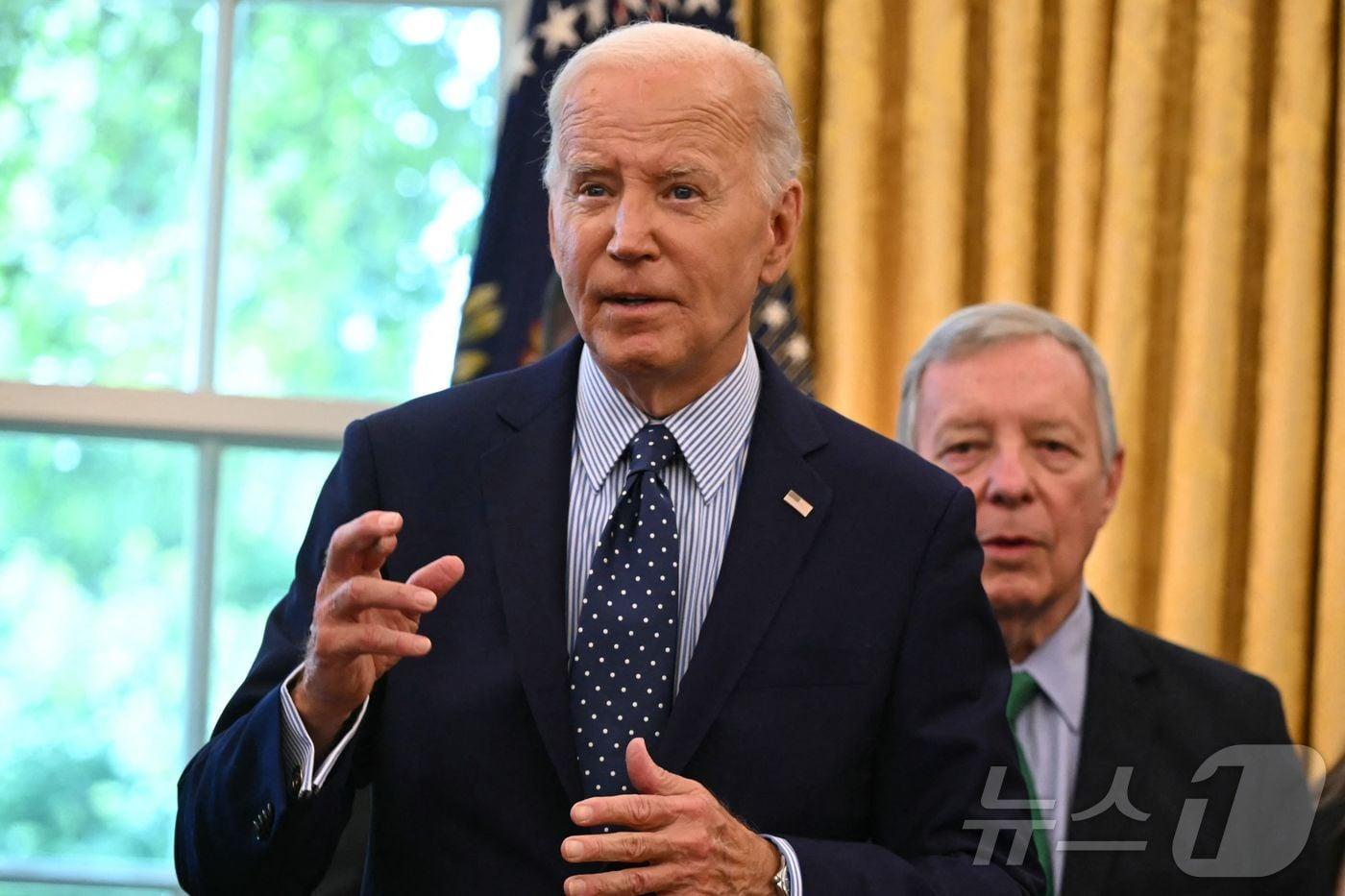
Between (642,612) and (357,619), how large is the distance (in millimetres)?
329

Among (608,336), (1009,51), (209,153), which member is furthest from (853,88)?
(608,336)

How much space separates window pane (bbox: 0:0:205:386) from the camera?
4.13 m

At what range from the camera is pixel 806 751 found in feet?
6.07

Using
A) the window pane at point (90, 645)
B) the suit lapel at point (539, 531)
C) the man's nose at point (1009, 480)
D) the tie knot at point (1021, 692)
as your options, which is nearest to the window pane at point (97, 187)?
the window pane at point (90, 645)

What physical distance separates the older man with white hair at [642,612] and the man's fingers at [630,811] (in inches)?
0.9

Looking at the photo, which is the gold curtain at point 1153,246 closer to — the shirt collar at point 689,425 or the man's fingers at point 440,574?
the shirt collar at point 689,425

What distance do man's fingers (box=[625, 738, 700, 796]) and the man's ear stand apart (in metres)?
0.67

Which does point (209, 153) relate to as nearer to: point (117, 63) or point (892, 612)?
point (117, 63)

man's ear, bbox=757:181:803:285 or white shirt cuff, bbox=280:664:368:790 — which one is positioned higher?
man's ear, bbox=757:181:803:285

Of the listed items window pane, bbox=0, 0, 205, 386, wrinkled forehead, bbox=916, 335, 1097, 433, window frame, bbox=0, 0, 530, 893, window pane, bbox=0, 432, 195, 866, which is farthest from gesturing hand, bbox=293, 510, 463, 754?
window pane, bbox=0, 0, 205, 386

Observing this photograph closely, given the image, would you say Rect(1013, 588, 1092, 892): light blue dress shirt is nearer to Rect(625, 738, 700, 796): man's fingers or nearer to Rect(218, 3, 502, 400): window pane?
Rect(625, 738, 700, 796): man's fingers

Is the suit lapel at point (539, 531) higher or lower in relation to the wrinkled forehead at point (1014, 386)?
lower

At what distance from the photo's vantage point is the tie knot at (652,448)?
199 cm

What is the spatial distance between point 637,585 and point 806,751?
0.80 ft
